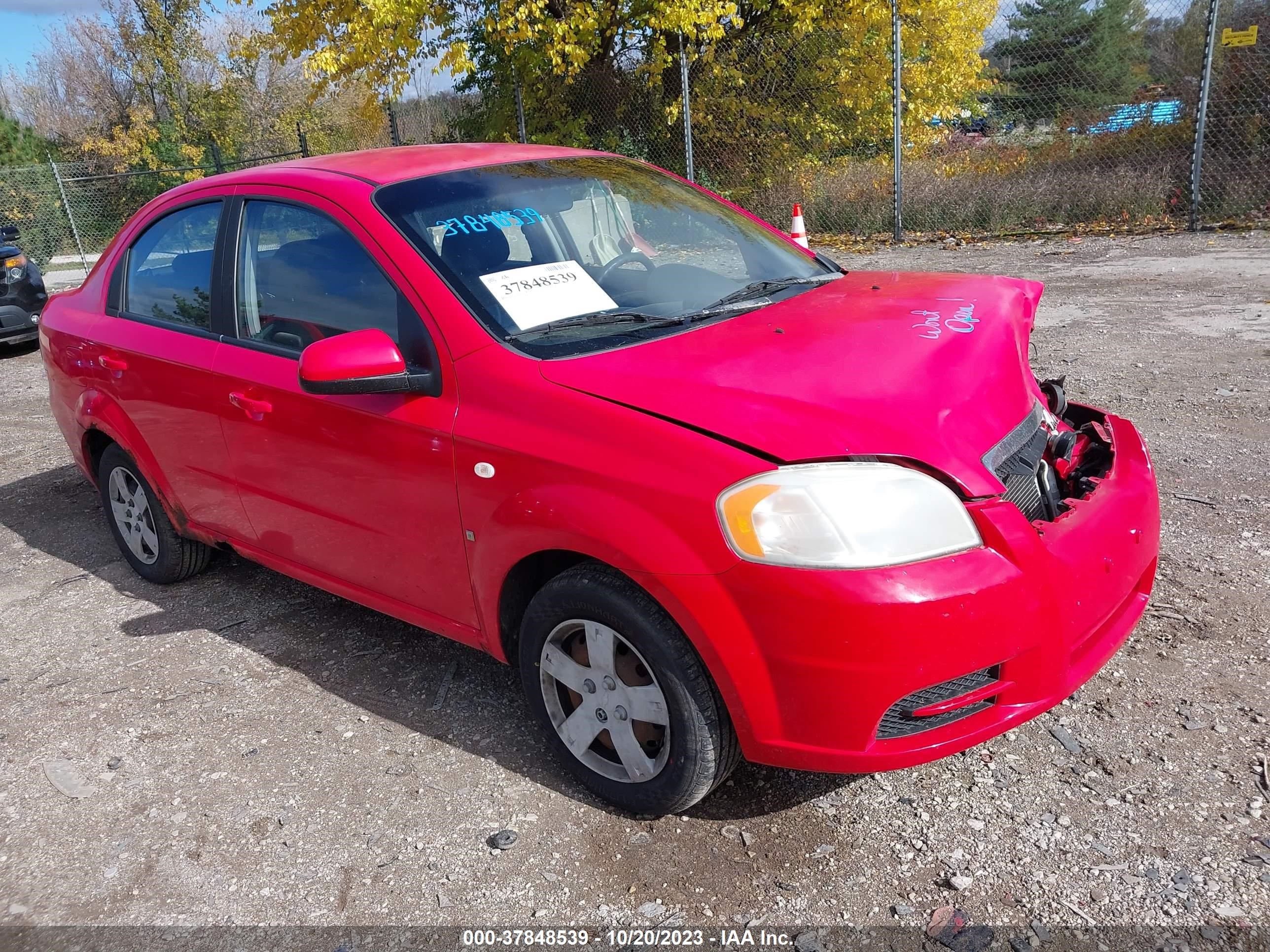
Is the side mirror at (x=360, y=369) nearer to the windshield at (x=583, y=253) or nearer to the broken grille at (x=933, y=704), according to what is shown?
the windshield at (x=583, y=253)

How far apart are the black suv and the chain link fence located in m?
7.29

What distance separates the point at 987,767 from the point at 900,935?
0.68 metres

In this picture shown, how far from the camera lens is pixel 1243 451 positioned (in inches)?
184

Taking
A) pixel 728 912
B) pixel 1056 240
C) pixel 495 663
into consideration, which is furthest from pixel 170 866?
pixel 1056 240

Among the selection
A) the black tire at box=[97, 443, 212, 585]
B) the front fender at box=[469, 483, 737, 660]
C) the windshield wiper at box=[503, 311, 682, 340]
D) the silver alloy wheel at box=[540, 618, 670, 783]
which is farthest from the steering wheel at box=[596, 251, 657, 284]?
the black tire at box=[97, 443, 212, 585]

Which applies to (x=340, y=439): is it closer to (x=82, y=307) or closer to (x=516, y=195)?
(x=516, y=195)

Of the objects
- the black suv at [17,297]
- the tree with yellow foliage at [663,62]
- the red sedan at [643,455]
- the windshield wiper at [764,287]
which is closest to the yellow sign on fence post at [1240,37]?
the tree with yellow foliage at [663,62]

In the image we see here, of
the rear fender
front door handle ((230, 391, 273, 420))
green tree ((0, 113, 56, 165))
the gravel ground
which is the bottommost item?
the gravel ground

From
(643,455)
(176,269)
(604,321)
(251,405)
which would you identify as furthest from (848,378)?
(176,269)

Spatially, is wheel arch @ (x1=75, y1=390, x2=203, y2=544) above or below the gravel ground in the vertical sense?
above

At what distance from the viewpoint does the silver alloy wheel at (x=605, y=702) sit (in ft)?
8.25

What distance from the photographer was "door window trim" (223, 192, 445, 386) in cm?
308

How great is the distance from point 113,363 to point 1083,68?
1172 centimetres

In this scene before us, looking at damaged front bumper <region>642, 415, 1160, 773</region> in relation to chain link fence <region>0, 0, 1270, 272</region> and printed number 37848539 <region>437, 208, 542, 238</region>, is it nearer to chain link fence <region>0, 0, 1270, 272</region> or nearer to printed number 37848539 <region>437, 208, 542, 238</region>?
printed number 37848539 <region>437, 208, 542, 238</region>
